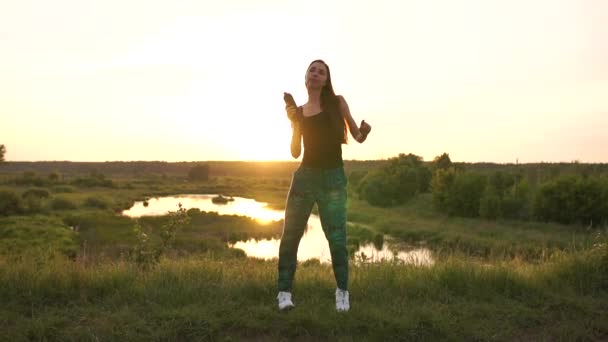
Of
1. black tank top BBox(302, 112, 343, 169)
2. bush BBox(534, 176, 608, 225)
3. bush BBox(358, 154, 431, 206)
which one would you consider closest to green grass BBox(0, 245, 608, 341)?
black tank top BBox(302, 112, 343, 169)

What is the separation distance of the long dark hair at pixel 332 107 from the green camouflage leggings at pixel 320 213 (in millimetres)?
405

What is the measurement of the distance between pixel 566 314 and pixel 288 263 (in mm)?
3341

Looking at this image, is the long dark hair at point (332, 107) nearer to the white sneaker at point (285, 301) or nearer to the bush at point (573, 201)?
the white sneaker at point (285, 301)

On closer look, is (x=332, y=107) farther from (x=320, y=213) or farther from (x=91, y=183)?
(x=91, y=183)

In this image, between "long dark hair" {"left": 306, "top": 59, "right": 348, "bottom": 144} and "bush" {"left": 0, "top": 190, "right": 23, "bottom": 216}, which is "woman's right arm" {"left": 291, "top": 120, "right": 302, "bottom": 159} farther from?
"bush" {"left": 0, "top": 190, "right": 23, "bottom": 216}

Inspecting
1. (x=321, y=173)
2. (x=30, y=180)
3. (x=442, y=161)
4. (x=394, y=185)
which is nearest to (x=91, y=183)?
(x=30, y=180)

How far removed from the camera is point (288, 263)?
206 inches

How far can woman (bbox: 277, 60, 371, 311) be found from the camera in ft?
16.9

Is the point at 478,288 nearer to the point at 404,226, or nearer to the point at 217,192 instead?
the point at 404,226

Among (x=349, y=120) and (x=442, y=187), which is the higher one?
(x=349, y=120)

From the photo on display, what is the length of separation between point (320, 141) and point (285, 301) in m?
1.82

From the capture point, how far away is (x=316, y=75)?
513 centimetres

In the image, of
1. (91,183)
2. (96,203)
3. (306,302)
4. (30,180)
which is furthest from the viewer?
(91,183)

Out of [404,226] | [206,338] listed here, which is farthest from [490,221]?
[206,338]
